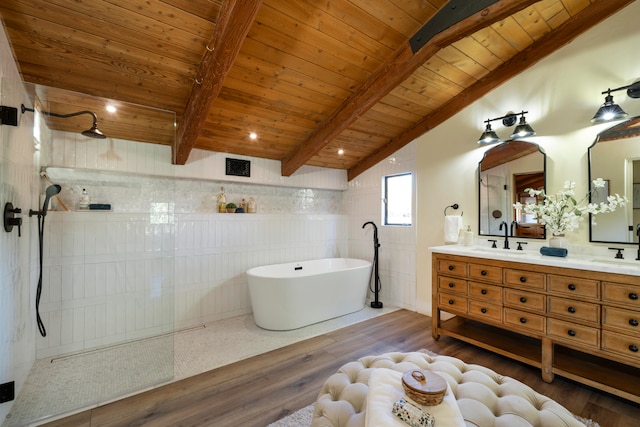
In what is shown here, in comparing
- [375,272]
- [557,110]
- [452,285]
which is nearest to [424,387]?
[452,285]

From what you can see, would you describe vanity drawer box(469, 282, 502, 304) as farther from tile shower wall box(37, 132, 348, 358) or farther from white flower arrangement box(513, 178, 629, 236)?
tile shower wall box(37, 132, 348, 358)

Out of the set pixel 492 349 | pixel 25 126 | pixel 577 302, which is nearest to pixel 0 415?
pixel 25 126

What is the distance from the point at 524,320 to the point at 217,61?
3.17 metres

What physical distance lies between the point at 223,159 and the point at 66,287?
200cm

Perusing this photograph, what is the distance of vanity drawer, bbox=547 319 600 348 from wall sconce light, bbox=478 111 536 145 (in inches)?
66.7

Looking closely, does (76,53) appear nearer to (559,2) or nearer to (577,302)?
(559,2)

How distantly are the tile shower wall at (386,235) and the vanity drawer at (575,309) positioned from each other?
170cm

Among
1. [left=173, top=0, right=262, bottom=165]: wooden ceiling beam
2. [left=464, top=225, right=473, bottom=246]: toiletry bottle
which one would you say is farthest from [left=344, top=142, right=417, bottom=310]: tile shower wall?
[left=173, top=0, right=262, bottom=165]: wooden ceiling beam

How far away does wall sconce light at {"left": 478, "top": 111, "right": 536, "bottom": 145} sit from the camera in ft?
8.82

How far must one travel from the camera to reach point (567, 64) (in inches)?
99.6

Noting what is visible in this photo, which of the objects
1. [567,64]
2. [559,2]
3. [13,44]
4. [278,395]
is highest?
[559,2]

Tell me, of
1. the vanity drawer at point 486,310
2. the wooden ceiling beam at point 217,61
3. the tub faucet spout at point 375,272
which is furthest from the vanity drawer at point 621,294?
the wooden ceiling beam at point 217,61

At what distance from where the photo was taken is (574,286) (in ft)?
6.74

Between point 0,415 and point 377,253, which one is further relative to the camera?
point 377,253
